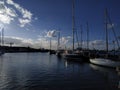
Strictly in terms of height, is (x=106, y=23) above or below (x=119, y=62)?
above

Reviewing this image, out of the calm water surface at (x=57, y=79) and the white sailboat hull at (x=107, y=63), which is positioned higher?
the white sailboat hull at (x=107, y=63)

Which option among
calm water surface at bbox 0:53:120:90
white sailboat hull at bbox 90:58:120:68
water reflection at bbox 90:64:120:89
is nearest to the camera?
calm water surface at bbox 0:53:120:90

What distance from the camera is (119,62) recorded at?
3347 centimetres

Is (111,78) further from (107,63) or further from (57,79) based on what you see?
(107,63)

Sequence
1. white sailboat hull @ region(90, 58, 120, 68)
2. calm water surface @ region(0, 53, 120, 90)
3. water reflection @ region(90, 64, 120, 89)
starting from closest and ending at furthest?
calm water surface @ region(0, 53, 120, 90), water reflection @ region(90, 64, 120, 89), white sailboat hull @ region(90, 58, 120, 68)

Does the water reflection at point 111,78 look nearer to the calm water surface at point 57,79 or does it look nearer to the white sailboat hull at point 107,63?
the calm water surface at point 57,79

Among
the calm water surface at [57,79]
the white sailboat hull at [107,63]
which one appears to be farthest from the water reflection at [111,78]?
the white sailboat hull at [107,63]

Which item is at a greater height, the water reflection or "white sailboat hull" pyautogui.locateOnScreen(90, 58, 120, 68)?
"white sailboat hull" pyautogui.locateOnScreen(90, 58, 120, 68)

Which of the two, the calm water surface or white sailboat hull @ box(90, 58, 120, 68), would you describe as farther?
white sailboat hull @ box(90, 58, 120, 68)

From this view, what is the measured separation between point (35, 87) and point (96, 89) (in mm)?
6274

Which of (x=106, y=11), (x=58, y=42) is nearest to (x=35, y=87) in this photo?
(x=106, y=11)

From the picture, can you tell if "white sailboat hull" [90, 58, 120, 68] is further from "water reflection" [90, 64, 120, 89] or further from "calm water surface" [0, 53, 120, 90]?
"water reflection" [90, 64, 120, 89]

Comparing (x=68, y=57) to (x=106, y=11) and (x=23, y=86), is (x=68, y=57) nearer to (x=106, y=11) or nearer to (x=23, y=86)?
(x=106, y=11)

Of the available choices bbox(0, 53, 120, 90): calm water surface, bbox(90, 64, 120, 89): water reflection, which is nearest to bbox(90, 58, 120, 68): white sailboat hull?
bbox(0, 53, 120, 90): calm water surface
